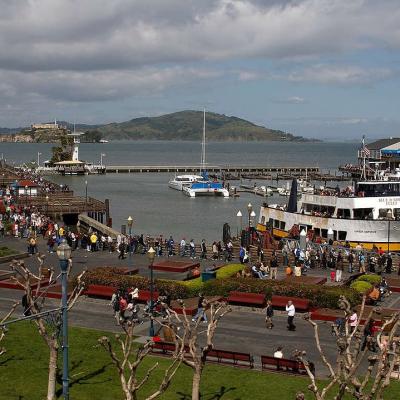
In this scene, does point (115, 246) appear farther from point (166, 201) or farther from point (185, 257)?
point (166, 201)

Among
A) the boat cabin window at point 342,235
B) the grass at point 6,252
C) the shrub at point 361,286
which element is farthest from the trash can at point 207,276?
the boat cabin window at point 342,235

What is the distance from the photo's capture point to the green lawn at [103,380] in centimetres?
1778

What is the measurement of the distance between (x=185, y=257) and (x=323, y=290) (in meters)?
14.6

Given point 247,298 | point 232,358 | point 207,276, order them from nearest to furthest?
point 232,358 < point 247,298 < point 207,276

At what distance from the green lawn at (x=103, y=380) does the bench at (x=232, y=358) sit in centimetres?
34

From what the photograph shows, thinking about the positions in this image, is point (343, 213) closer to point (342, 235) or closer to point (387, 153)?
point (342, 235)

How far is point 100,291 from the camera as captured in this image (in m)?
29.3

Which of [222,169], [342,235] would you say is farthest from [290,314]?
[222,169]

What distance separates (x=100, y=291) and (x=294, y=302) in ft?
27.7

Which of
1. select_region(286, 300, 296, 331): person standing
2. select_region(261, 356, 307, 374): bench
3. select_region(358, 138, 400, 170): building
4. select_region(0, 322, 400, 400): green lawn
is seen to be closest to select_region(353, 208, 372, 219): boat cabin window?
select_region(286, 300, 296, 331): person standing

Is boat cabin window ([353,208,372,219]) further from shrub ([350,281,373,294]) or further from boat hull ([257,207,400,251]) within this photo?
shrub ([350,281,373,294])

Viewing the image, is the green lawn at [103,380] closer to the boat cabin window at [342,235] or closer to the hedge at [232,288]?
the hedge at [232,288]

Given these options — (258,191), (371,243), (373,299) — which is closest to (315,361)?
(373,299)

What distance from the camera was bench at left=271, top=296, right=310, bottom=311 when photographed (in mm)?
26894
